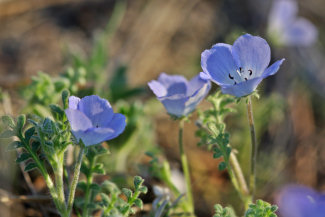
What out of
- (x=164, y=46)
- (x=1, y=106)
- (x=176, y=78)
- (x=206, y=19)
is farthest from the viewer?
(x=206, y=19)

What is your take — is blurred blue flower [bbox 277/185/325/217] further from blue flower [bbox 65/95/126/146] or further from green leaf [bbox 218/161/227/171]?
blue flower [bbox 65/95/126/146]

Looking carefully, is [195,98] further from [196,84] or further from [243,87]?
[243,87]

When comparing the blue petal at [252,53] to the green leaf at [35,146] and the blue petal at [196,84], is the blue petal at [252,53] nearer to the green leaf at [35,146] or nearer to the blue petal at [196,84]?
the blue petal at [196,84]

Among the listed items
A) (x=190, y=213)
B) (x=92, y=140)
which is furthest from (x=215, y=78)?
(x=190, y=213)

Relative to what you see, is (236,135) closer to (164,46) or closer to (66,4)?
(164,46)

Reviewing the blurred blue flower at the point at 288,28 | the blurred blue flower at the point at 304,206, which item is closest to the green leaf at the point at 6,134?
the blurred blue flower at the point at 304,206

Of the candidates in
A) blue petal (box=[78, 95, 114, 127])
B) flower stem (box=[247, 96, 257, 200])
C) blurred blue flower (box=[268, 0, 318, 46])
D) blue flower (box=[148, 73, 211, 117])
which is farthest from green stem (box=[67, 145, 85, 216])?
blurred blue flower (box=[268, 0, 318, 46])

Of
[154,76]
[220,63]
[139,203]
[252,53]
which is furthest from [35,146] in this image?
[154,76]
